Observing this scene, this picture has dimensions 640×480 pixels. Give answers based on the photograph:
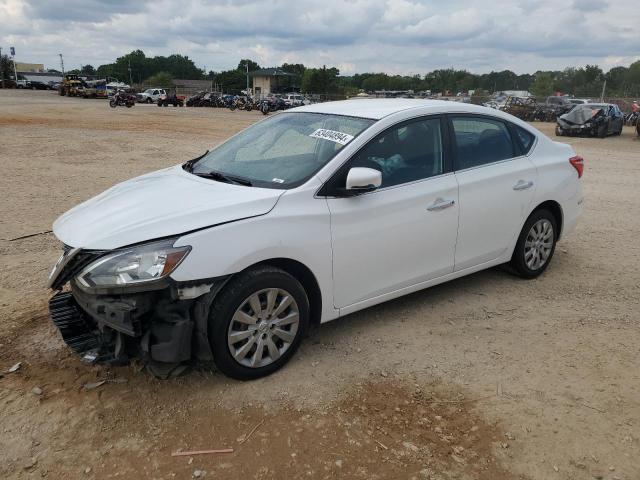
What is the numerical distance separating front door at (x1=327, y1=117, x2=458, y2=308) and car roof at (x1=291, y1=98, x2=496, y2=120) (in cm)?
14

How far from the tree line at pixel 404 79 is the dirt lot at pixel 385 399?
163ft

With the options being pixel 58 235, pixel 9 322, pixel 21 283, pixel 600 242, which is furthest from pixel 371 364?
pixel 600 242

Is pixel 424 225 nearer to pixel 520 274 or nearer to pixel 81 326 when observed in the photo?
pixel 520 274

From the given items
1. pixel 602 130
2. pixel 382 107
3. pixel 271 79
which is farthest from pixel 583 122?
pixel 271 79

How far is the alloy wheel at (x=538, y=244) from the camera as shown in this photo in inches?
199

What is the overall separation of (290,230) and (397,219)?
36.3 inches

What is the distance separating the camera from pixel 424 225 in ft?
13.3

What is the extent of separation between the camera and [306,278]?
3543mm

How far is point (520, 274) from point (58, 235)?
4.06 m

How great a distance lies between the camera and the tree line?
6150cm

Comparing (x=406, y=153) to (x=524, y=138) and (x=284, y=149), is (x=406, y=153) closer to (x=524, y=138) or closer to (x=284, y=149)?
(x=284, y=149)

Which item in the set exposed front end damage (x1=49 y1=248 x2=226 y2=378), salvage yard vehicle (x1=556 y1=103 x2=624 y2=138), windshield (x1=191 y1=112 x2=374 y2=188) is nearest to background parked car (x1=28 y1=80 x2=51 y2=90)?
salvage yard vehicle (x1=556 y1=103 x2=624 y2=138)

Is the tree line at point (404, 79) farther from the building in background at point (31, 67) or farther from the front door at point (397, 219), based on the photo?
the front door at point (397, 219)

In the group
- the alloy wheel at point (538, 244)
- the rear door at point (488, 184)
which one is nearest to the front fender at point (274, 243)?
the rear door at point (488, 184)
